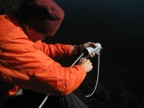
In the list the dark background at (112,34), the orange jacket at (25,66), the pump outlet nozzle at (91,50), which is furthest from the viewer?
the dark background at (112,34)

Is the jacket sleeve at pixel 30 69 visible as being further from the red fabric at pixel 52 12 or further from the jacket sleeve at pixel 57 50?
the jacket sleeve at pixel 57 50

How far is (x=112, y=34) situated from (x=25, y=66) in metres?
5.15

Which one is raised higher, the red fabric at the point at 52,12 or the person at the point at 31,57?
the red fabric at the point at 52,12

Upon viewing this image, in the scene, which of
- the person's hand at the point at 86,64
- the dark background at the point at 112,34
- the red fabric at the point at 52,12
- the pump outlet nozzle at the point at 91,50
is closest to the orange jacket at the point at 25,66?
the red fabric at the point at 52,12

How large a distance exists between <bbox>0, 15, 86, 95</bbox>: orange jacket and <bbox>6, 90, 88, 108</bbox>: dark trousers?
0.40 meters

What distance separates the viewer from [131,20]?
816 cm

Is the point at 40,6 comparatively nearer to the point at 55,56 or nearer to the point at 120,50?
the point at 55,56

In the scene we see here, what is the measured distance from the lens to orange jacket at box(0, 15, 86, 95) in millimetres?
2828

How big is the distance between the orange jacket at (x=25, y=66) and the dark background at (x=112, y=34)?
3454 mm

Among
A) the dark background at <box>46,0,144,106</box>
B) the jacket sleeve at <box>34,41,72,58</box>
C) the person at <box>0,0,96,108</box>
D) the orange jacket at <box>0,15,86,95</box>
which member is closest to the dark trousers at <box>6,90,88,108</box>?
the person at <box>0,0,96,108</box>

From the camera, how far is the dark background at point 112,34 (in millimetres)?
6605

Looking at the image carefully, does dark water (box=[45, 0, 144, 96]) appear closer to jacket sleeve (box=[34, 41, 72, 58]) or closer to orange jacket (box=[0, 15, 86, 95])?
jacket sleeve (box=[34, 41, 72, 58])

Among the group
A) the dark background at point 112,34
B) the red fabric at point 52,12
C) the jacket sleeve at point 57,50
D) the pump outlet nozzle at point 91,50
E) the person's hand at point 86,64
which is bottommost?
the dark background at point 112,34

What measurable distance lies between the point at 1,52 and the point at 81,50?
4.41ft
